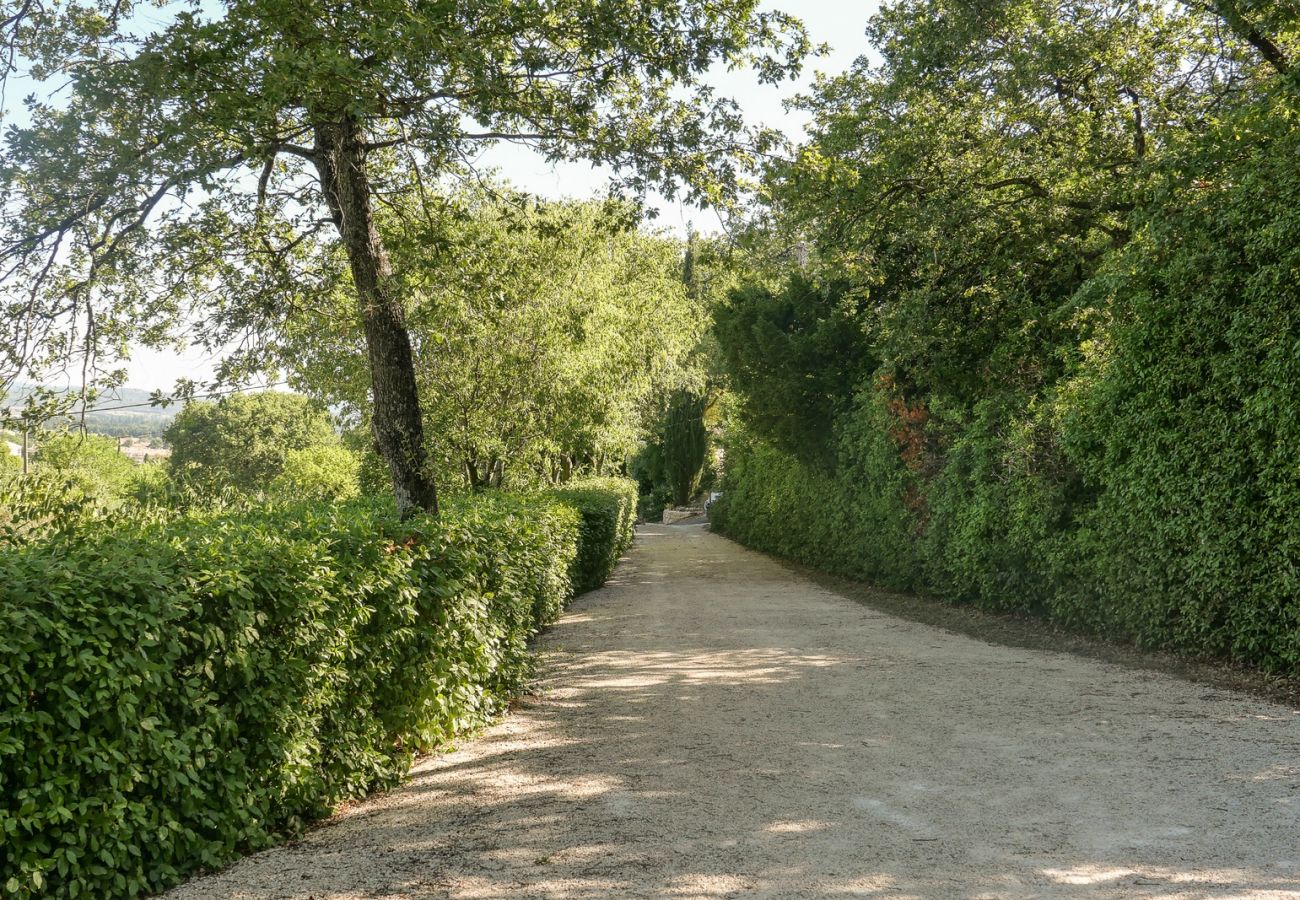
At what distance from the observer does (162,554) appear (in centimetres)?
418

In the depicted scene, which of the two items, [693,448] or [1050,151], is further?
[693,448]

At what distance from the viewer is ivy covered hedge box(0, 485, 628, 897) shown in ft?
11.1

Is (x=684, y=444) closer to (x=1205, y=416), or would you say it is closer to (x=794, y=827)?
(x=1205, y=416)

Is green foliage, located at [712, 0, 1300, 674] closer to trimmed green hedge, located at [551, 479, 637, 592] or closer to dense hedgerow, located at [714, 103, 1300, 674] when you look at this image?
dense hedgerow, located at [714, 103, 1300, 674]

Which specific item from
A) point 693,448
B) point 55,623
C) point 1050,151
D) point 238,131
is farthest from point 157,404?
point 693,448

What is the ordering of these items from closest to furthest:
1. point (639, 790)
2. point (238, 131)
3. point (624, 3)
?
1. point (639, 790)
2. point (238, 131)
3. point (624, 3)

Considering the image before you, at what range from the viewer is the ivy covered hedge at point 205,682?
3373 mm

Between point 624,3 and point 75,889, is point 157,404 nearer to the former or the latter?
point 624,3

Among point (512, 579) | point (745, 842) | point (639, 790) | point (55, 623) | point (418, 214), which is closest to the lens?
point (55, 623)

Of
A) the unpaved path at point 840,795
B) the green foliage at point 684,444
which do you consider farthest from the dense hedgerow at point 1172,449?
the green foliage at point 684,444

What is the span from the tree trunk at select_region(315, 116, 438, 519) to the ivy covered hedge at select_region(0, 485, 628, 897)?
2466mm

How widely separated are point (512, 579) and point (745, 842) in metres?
4.18

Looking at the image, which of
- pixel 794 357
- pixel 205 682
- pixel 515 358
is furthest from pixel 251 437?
pixel 205 682

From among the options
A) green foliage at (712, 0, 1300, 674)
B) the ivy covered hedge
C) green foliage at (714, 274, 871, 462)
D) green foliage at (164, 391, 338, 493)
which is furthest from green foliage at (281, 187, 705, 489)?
green foliage at (164, 391, 338, 493)
